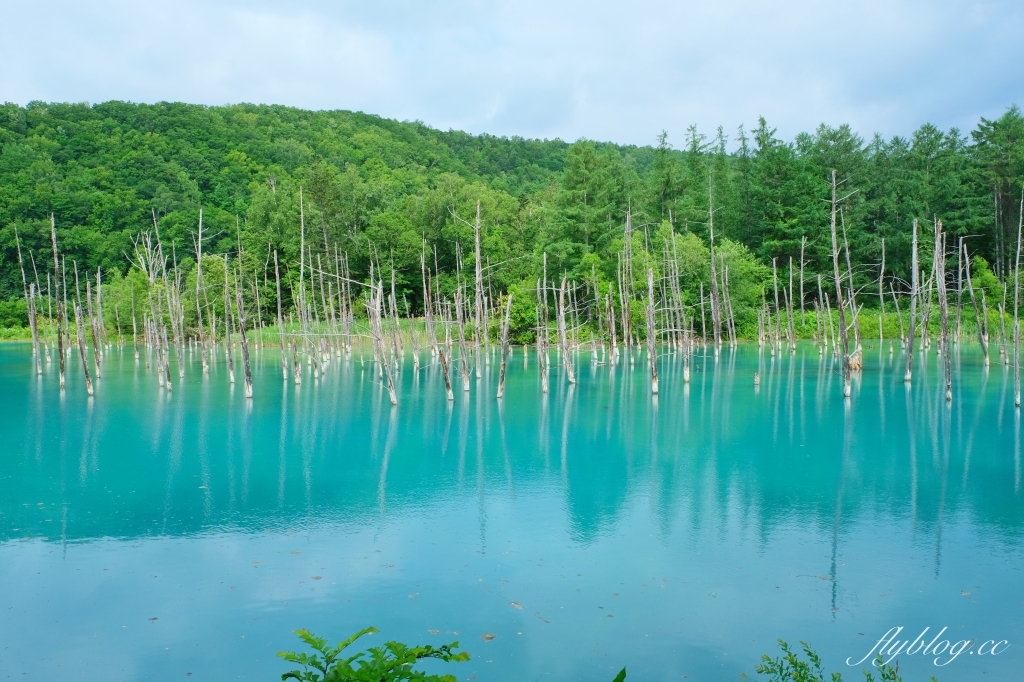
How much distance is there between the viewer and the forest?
45.2 metres

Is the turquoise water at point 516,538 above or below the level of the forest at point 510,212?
below

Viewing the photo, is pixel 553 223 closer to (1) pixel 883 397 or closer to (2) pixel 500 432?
(1) pixel 883 397

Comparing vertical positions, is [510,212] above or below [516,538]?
above

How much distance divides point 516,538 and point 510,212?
45.3m

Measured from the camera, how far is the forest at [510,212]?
45188 mm

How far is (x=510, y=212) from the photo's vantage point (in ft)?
176

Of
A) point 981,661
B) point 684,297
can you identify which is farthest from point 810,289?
point 981,661

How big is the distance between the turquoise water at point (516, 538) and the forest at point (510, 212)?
18778 millimetres

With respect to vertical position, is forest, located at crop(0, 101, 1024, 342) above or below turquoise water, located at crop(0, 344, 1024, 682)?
above

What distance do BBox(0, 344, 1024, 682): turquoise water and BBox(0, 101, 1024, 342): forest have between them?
61.6ft

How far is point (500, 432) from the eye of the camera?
17.6 m

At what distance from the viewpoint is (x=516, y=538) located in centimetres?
973

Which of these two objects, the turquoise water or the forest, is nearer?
the turquoise water

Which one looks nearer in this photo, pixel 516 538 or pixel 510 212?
pixel 516 538
